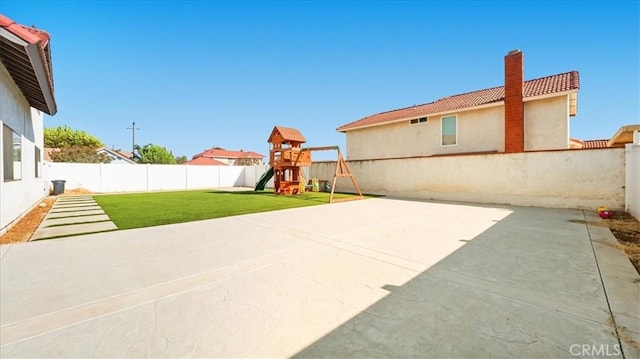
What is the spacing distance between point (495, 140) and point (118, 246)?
15749mm

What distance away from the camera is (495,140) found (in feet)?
43.7

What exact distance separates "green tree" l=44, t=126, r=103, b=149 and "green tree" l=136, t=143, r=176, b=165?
7300mm

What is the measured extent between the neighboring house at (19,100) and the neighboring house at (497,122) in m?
15.9

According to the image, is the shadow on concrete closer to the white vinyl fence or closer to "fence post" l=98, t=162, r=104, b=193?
the white vinyl fence

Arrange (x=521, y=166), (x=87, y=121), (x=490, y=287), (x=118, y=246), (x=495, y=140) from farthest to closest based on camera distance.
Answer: (x=87, y=121), (x=495, y=140), (x=521, y=166), (x=118, y=246), (x=490, y=287)

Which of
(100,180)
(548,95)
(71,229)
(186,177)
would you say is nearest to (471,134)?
(548,95)

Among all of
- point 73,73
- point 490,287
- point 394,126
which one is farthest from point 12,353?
point 73,73

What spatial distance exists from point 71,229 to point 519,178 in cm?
1492

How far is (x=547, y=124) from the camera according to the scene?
468 inches

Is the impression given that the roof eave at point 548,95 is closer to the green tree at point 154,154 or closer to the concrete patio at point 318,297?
the concrete patio at point 318,297

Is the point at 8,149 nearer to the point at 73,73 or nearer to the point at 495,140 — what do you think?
the point at 73,73

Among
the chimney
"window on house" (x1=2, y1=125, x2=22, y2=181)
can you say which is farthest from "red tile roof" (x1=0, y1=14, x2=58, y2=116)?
the chimney

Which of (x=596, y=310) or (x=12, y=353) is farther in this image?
(x=596, y=310)

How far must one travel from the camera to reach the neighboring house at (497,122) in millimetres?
11758
